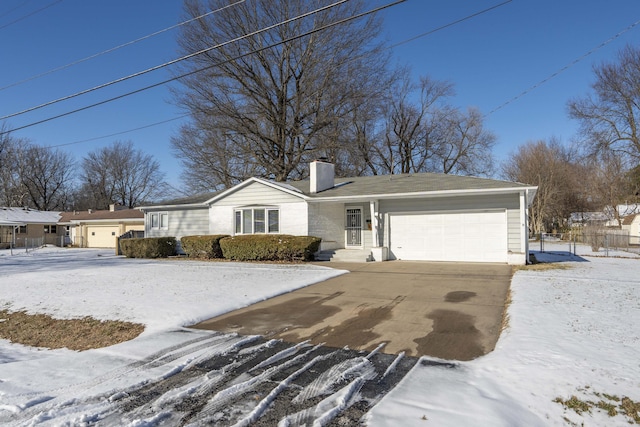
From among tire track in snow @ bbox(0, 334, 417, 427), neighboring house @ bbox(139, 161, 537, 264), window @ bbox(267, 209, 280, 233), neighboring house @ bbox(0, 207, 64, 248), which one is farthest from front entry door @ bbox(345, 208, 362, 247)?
neighboring house @ bbox(0, 207, 64, 248)

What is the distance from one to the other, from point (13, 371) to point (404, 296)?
266 inches

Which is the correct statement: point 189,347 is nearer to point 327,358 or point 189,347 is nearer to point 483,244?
point 327,358

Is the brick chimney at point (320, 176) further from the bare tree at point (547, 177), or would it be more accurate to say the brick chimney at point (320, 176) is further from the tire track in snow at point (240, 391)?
the bare tree at point (547, 177)

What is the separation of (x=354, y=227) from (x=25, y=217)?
34344mm

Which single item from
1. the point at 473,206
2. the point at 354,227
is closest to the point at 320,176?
the point at 354,227

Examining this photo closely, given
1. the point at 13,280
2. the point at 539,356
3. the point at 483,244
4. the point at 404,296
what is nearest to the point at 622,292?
the point at 404,296

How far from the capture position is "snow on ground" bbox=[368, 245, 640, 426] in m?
3.31

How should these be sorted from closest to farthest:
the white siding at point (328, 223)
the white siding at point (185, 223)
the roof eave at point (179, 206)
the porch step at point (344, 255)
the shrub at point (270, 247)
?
the porch step at point (344, 255) → the shrub at point (270, 247) → the white siding at point (328, 223) → the roof eave at point (179, 206) → the white siding at point (185, 223)

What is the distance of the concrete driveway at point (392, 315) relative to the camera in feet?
18.4

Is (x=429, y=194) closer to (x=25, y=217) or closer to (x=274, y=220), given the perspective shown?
(x=274, y=220)

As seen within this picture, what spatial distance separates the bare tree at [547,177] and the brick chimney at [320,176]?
90.0ft

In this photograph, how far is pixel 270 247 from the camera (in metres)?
16.6

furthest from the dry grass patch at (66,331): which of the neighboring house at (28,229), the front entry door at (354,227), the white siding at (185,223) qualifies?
the neighboring house at (28,229)

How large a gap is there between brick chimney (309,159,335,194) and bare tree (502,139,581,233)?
27418 millimetres
